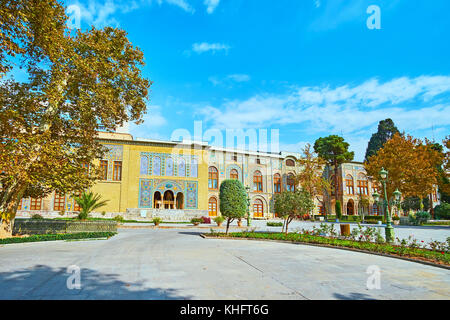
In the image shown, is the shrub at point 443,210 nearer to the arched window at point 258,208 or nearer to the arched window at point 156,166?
the arched window at point 258,208

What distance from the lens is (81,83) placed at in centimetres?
1270

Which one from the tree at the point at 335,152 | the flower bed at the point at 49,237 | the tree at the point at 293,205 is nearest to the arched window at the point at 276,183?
the tree at the point at 335,152

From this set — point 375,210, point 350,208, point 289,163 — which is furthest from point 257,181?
point 375,210

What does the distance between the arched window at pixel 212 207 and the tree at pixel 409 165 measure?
19758 mm

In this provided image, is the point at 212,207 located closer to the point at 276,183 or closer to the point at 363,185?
the point at 276,183

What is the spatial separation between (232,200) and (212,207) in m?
23.3

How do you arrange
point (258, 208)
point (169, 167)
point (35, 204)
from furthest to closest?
point (258, 208) → point (169, 167) → point (35, 204)

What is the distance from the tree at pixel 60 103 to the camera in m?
9.79

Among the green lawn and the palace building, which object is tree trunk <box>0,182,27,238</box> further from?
the palace building

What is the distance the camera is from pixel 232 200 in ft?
47.4

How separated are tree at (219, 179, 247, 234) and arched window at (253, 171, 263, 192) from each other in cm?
2543
